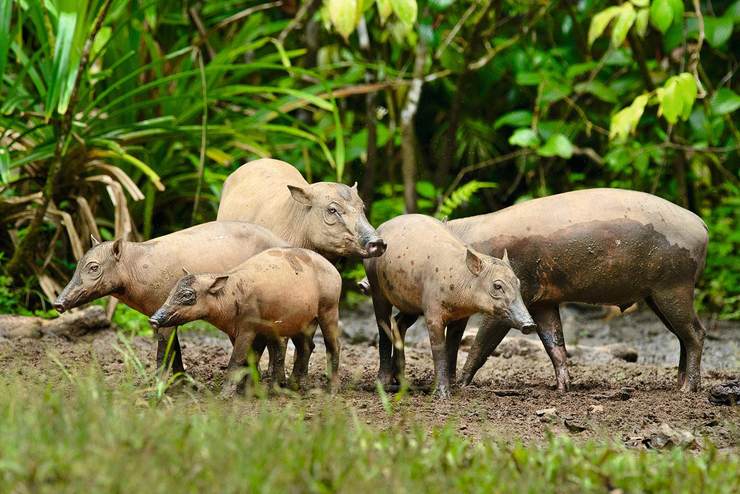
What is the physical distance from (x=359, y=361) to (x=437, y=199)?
12.4ft

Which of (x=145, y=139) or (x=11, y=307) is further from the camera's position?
(x=145, y=139)

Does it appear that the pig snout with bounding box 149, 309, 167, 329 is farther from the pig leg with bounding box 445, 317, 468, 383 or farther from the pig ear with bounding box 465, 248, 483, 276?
the pig leg with bounding box 445, 317, 468, 383

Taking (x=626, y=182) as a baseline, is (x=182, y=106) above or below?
above

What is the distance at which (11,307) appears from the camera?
8211mm

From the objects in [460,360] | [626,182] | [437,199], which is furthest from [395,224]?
[626,182]

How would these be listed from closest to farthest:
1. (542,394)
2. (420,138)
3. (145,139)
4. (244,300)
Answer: (244,300) < (542,394) < (145,139) < (420,138)

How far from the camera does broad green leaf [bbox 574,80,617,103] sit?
10391 mm

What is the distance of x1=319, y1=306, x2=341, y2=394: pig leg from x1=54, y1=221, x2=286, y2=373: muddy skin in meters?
0.32

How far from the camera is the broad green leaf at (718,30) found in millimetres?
9758

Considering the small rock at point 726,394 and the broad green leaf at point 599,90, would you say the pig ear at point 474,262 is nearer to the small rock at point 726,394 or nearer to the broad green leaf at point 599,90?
the small rock at point 726,394

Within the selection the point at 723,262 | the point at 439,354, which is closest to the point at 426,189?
the point at 723,262

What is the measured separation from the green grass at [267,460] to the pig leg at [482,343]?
1.87 meters

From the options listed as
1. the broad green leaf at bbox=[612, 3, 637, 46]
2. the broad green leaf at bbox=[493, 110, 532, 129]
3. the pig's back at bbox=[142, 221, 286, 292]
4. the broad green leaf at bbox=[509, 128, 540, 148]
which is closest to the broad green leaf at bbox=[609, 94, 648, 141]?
the broad green leaf at bbox=[612, 3, 637, 46]

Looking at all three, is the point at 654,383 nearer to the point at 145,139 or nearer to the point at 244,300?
the point at 244,300
